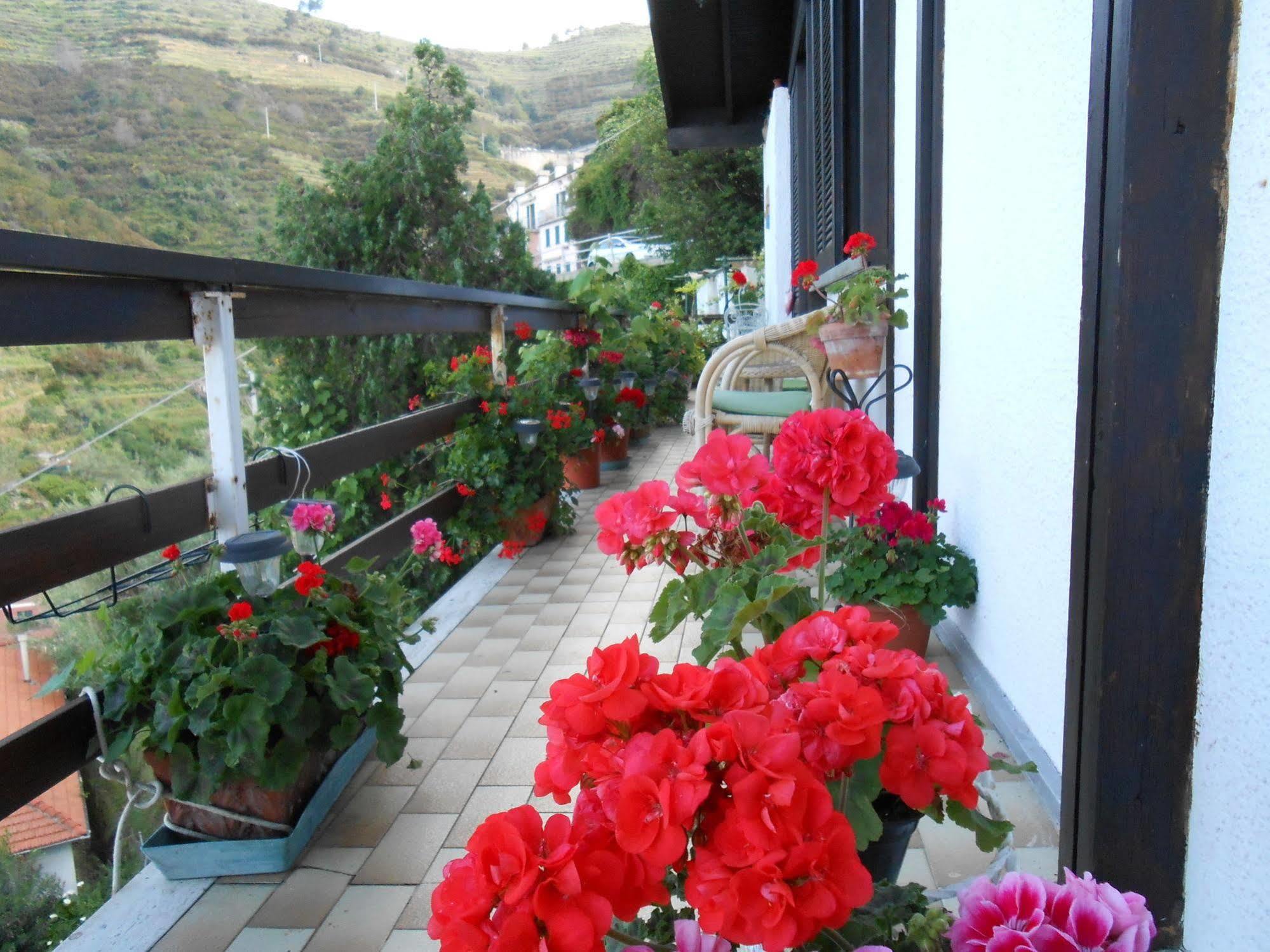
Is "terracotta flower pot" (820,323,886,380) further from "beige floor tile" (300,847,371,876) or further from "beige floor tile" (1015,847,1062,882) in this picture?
"beige floor tile" (300,847,371,876)

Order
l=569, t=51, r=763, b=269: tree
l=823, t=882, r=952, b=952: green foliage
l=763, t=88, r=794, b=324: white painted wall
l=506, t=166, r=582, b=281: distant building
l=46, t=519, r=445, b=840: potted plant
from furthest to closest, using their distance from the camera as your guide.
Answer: l=506, t=166, r=582, b=281: distant building, l=569, t=51, r=763, b=269: tree, l=763, t=88, r=794, b=324: white painted wall, l=46, t=519, r=445, b=840: potted plant, l=823, t=882, r=952, b=952: green foliage

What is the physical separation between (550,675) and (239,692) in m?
Answer: 1.06

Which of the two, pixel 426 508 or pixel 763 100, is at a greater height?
pixel 763 100

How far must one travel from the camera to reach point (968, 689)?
208 cm

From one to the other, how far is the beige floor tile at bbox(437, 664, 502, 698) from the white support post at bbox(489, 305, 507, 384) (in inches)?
73.1

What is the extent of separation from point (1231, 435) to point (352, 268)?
7503 mm

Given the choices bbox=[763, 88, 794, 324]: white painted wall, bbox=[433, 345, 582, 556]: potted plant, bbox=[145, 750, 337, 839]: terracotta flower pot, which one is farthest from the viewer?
bbox=[763, 88, 794, 324]: white painted wall

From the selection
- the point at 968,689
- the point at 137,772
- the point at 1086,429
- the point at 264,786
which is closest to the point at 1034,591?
the point at 968,689

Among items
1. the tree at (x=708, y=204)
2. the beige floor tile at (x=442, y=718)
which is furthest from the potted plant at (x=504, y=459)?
the tree at (x=708, y=204)

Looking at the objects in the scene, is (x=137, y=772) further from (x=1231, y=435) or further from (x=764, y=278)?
(x=764, y=278)

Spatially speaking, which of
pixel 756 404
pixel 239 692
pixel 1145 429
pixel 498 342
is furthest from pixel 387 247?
pixel 1145 429

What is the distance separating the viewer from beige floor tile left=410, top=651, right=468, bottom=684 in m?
2.44

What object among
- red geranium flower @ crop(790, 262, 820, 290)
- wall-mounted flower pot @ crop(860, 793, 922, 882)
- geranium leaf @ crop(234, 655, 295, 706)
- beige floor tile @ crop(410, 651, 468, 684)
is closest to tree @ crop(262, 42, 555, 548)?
beige floor tile @ crop(410, 651, 468, 684)

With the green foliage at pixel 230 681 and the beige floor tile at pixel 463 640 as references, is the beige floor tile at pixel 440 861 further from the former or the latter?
the beige floor tile at pixel 463 640
